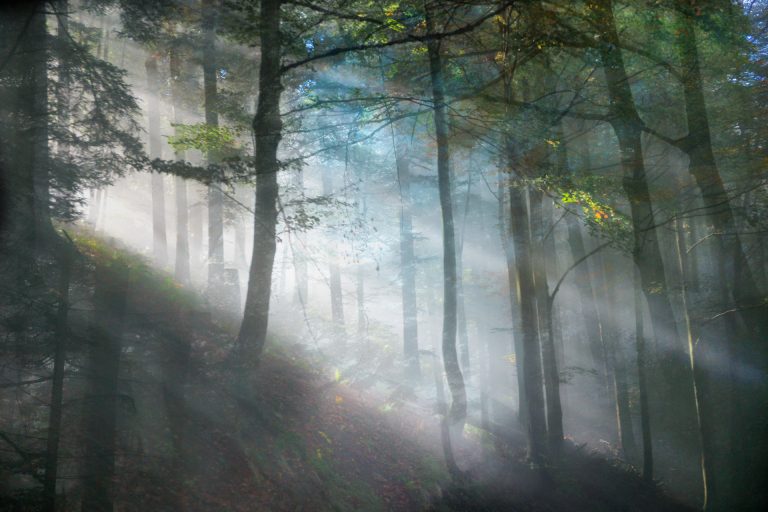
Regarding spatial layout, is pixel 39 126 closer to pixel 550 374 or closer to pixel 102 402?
pixel 102 402

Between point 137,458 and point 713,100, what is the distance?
18.5 meters

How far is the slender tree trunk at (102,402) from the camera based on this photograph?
17.5 feet

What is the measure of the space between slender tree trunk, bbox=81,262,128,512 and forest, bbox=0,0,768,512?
37 mm

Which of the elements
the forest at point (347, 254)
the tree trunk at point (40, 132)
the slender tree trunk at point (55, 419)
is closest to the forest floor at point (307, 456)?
the forest at point (347, 254)

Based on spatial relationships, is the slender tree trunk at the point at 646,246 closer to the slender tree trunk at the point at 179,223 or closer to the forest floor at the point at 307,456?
the forest floor at the point at 307,456

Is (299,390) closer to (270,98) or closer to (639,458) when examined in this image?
(270,98)

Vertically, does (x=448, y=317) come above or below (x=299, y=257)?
below

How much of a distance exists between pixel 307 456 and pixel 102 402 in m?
3.78

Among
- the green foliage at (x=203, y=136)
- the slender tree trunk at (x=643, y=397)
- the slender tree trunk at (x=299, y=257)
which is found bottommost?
the slender tree trunk at (x=643, y=397)

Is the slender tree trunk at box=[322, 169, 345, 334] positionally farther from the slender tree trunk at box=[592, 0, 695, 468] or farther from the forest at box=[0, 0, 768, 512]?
the slender tree trunk at box=[592, 0, 695, 468]

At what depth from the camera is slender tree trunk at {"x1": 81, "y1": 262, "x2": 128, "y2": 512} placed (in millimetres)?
5348

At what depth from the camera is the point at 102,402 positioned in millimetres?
6410

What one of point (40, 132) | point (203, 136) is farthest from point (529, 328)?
point (40, 132)

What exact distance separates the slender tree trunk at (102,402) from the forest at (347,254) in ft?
0.12
